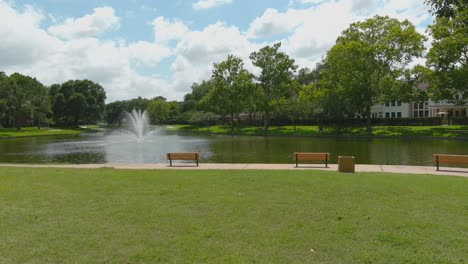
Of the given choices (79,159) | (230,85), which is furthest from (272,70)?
(79,159)

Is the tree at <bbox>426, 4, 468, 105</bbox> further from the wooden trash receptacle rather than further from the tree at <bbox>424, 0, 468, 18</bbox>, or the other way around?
the tree at <bbox>424, 0, 468, 18</bbox>

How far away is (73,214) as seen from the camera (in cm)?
850

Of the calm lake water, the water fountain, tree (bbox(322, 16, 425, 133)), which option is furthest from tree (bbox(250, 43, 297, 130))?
the calm lake water

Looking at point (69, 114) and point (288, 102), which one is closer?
point (288, 102)

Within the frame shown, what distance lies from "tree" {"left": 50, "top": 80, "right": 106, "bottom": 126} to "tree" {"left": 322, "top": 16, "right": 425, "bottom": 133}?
73105mm

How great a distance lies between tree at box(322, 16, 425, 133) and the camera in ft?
181

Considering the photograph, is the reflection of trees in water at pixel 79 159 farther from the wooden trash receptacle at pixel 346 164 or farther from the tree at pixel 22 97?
the tree at pixel 22 97

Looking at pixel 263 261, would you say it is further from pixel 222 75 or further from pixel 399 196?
pixel 222 75

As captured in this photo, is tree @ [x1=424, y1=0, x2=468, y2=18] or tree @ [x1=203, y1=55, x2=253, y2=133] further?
tree @ [x1=203, y1=55, x2=253, y2=133]

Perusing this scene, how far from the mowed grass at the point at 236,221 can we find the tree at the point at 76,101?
96587 mm

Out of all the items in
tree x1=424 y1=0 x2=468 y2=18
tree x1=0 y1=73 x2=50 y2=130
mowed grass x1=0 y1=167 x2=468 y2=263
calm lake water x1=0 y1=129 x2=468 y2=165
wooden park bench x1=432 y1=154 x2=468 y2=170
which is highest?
tree x1=0 y1=73 x2=50 y2=130

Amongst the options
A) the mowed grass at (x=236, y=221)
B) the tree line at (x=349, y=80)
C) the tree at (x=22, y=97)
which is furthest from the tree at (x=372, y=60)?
the tree at (x=22, y=97)

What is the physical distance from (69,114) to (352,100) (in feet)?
266

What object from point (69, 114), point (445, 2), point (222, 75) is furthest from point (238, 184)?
point (69, 114)
